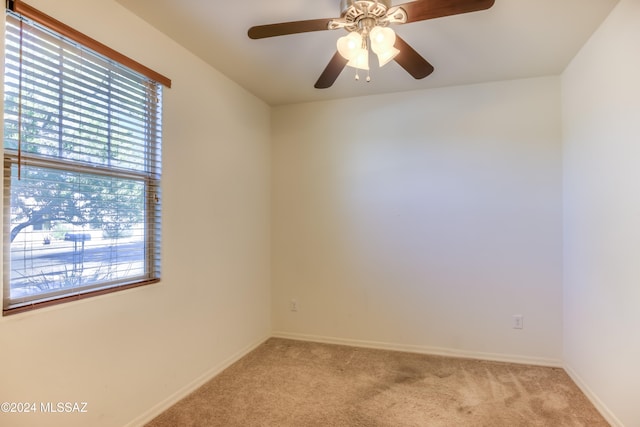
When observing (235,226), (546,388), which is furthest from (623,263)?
(235,226)

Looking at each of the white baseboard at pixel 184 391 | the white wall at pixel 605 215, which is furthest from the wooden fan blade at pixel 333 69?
the white baseboard at pixel 184 391

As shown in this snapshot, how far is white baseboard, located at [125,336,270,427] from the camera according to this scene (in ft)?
6.62

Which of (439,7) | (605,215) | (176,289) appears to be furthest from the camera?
(176,289)

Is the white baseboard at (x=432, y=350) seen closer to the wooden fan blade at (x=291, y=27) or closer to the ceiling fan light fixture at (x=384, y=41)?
the ceiling fan light fixture at (x=384, y=41)

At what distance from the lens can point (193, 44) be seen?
234cm

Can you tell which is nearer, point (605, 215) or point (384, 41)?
point (384, 41)

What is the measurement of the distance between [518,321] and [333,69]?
256cm

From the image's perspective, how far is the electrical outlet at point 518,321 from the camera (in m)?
2.88

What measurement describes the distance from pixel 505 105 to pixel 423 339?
2.20m

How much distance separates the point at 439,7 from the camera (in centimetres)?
149

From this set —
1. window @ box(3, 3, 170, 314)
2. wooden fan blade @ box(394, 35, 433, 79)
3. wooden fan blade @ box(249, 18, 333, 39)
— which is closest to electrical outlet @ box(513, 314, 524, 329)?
wooden fan blade @ box(394, 35, 433, 79)

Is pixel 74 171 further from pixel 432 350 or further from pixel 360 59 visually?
pixel 432 350

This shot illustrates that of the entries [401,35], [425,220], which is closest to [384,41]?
[401,35]

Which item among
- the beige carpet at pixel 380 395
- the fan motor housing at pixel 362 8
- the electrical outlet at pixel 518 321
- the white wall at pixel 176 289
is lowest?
the beige carpet at pixel 380 395
